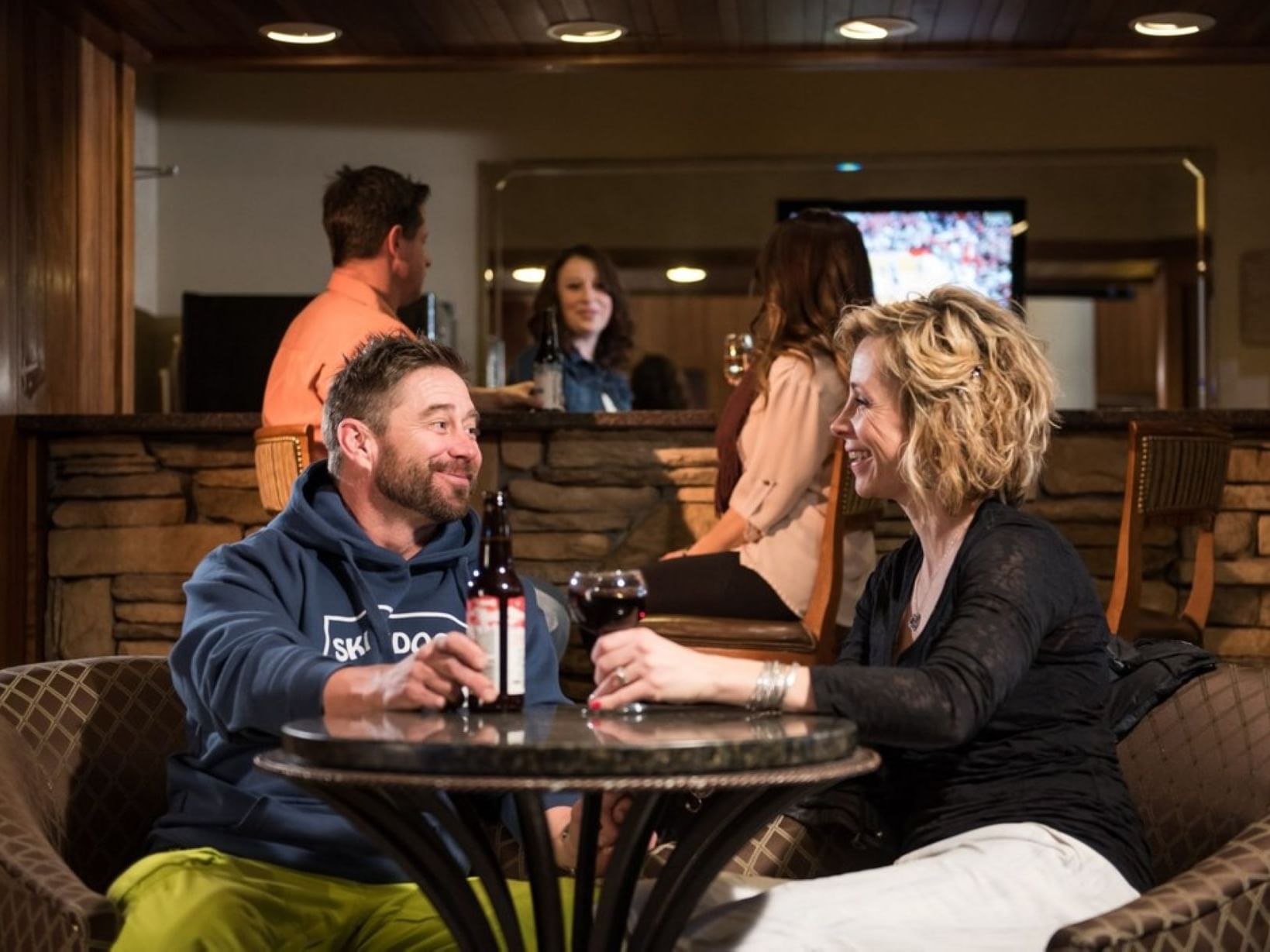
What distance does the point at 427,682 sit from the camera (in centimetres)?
193

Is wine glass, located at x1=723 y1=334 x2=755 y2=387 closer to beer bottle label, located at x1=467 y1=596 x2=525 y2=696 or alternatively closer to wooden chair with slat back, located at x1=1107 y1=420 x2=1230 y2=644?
wooden chair with slat back, located at x1=1107 y1=420 x2=1230 y2=644

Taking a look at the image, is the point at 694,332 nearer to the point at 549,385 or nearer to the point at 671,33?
the point at 671,33

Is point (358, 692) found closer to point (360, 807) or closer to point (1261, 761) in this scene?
point (360, 807)

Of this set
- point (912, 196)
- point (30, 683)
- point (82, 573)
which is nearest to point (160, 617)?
point (82, 573)

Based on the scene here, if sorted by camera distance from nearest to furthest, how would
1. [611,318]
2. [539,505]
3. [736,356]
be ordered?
1. [736,356]
2. [539,505]
3. [611,318]

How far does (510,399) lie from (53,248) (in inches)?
59.3

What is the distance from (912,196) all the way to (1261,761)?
517 cm

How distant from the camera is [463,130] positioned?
7262 mm

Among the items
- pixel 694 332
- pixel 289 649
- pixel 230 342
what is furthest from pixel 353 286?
pixel 694 332

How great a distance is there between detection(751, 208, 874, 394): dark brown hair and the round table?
1.96 meters

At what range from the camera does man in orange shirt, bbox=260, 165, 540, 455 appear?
4.04 metres

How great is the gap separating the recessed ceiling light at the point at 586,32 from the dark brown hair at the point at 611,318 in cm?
65

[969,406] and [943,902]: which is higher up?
[969,406]

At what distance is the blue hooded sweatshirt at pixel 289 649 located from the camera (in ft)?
6.97
